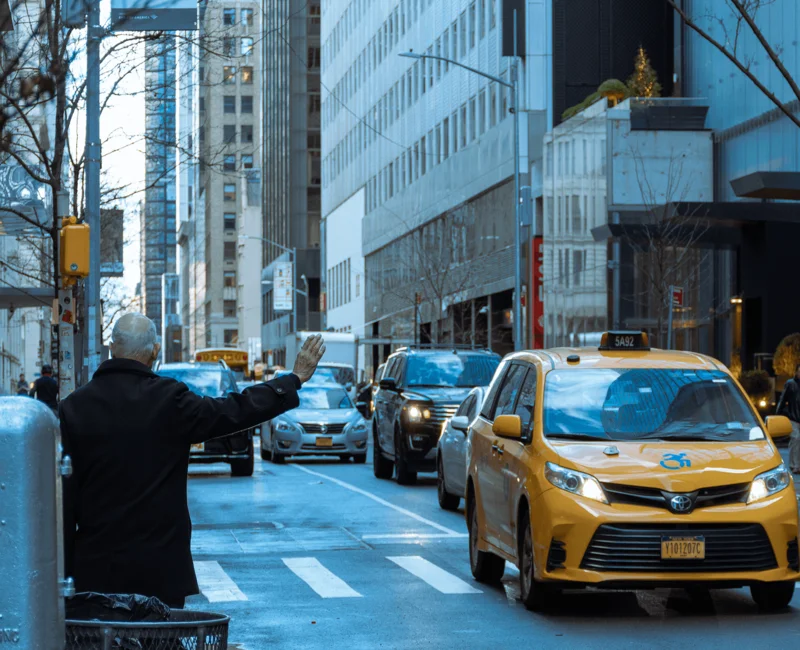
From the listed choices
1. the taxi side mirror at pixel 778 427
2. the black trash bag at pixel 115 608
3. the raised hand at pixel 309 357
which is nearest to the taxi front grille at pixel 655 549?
the taxi side mirror at pixel 778 427

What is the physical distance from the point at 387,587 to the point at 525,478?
1.92 metres

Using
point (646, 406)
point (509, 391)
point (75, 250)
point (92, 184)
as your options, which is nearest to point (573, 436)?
point (646, 406)

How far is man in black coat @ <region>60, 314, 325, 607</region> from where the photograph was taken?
18.1 feet

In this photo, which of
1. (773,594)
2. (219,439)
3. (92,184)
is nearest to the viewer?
(773,594)

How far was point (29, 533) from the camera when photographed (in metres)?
3.80

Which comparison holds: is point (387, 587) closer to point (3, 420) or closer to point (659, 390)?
point (659, 390)

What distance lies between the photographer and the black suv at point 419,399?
2384 cm

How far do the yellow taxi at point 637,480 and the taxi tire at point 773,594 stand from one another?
0.04 ft

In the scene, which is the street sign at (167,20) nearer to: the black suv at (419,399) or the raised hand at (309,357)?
the black suv at (419,399)

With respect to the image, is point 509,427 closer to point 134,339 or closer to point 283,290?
point 134,339

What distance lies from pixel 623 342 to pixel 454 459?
6997mm

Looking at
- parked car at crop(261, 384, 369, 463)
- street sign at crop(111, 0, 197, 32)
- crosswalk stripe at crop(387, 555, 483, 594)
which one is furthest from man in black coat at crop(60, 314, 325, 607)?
parked car at crop(261, 384, 369, 463)

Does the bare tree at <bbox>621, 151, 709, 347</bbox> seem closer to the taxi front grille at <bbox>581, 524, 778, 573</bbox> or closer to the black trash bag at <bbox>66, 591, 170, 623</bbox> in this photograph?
the taxi front grille at <bbox>581, 524, 778, 573</bbox>

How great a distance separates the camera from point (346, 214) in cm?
9438
